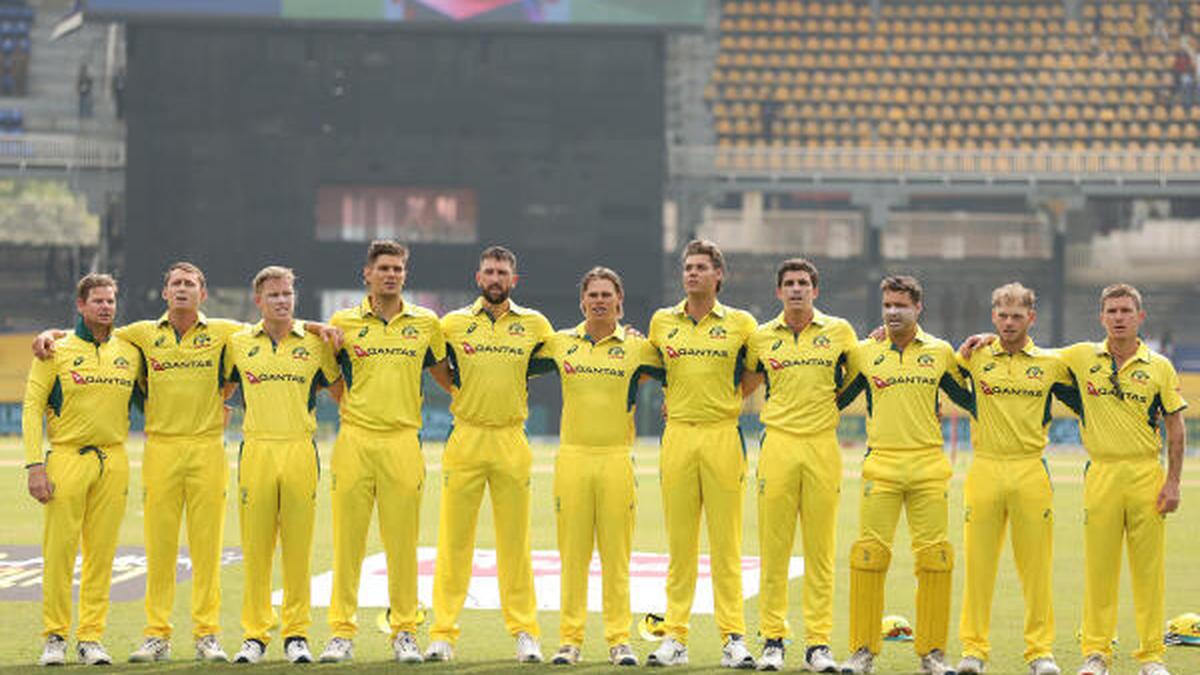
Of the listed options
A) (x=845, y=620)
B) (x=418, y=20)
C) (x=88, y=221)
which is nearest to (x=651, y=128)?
(x=418, y=20)

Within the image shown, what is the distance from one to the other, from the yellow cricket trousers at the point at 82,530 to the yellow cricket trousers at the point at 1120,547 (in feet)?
17.5

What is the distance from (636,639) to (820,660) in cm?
181

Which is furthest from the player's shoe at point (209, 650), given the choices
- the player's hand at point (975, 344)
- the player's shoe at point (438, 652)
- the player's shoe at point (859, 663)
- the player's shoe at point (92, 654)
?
the player's hand at point (975, 344)

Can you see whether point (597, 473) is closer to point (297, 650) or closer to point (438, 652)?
point (438, 652)

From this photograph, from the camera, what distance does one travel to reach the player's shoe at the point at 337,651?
9.80 meters

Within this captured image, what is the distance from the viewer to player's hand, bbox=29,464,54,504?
9.73 m

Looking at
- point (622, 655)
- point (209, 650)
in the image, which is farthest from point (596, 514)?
point (209, 650)

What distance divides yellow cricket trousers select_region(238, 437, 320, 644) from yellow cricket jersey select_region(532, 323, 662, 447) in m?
1.44

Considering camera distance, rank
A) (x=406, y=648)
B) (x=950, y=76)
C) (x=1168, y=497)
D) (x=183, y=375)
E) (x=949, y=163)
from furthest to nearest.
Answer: (x=950, y=76) < (x=949, y=163) < (x=183, y=375) < (x=406, y=648) < (x=1168, y=497)

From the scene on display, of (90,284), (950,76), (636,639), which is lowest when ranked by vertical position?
(636,639)

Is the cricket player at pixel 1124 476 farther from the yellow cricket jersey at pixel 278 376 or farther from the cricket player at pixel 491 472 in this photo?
the yellow cricket jersey at pixel 278 376

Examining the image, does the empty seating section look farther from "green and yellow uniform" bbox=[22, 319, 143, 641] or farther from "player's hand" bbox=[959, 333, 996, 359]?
"green and yellow uniform" bbox=[22, 319, 143, 641]

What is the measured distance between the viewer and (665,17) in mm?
35719

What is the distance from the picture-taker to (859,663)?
382 inches
